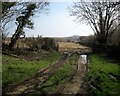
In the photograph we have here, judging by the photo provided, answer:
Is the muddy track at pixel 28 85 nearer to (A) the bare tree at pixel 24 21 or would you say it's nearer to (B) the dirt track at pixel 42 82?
(B) the dirt track at pixel 42 82

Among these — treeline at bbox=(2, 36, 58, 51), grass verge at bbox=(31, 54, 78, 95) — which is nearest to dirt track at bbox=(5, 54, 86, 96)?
grass verge at bbox=(31, 54, 78, 95)

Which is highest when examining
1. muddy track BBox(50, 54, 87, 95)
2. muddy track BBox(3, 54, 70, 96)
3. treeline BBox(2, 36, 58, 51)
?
treeline BBox(2, 36, 58, 51)

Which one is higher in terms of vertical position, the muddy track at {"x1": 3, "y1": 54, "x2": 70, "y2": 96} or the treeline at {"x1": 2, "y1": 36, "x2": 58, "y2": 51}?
the treeline at {"x1": 2, "y1": 36, "x2": 58, "y2": 51}

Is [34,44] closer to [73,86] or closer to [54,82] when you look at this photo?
[54,82]

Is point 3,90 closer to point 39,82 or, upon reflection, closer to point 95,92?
point 39,82

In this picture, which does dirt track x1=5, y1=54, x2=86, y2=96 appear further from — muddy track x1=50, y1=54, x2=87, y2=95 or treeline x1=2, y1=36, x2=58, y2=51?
treeline x1=2, y1=36, x2=58, y2=51

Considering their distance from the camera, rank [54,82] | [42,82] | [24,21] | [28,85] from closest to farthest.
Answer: [28,85], [54,82], [42,82], [24,21]

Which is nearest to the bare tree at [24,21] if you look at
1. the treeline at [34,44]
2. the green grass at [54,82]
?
the treeline at [34,44]

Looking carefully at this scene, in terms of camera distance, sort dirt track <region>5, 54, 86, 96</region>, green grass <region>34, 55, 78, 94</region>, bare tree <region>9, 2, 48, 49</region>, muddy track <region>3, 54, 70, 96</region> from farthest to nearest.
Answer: bare tree <region>9, 2, 48, 49</region> < green grass <region>34, 55, 78, 94</region> < dirt track <region>5, 54, 86, 96</region> < muddy track <region>3, 54, 70, 96</region>

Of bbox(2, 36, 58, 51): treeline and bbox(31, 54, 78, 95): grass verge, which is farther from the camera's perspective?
bbox(2, 36, 58, 51): treeline

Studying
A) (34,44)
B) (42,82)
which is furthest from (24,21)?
(42,82)

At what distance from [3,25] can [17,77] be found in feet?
54.2

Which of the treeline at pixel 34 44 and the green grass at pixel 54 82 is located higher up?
the treeline at pixel 34 44

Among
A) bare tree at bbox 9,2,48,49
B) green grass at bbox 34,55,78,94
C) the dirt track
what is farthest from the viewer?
bare tree at bbox 9,2,48,49
